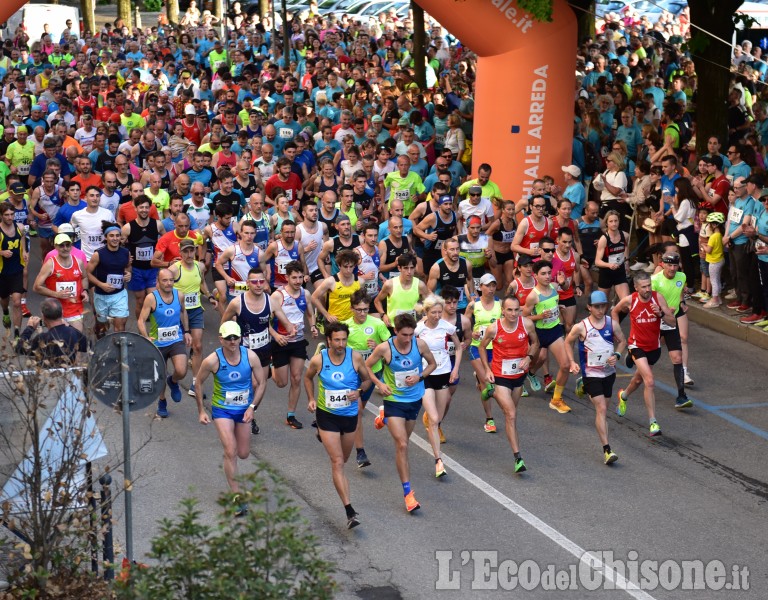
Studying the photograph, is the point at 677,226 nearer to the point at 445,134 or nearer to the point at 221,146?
the point at 445,134

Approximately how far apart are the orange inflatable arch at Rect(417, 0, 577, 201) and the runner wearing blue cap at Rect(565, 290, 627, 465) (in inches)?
251

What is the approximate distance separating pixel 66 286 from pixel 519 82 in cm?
749

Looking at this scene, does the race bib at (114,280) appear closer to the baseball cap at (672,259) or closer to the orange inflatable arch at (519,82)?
the baseball cap at (672,259)

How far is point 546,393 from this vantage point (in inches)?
561

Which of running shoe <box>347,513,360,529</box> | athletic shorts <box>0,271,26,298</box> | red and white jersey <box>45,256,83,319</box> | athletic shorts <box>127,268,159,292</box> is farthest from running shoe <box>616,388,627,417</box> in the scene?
athletic shorts <box>0,271,26,298</box>

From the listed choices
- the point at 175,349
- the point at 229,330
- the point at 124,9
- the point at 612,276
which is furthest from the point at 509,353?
the point at 124,9

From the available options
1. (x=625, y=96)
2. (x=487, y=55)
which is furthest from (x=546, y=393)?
(x=625, y=96)

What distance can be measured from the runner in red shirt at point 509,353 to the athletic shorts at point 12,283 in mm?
5942

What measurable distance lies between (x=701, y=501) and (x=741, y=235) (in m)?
5.47

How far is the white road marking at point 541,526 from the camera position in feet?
31.4

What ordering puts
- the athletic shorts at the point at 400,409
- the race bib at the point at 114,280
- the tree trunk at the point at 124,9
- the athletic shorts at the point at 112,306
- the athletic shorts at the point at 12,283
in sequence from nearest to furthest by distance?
1. the athletic shorts at the point at 400,409
2. the race bib at the point at 114,280
3. the athletic shorts at the point at 112,306
4. the athletic shorts at the point at 12,283
5. the tree trunk at the point at 124,9

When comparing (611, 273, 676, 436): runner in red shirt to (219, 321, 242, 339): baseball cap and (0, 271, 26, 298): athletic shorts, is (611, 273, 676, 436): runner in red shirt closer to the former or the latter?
(219, 321, 242, 339): baseball cap

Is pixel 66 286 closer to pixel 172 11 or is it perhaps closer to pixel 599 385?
pixel 599 385

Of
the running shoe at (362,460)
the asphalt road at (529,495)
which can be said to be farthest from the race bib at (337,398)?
the running shoe at (362,460)
